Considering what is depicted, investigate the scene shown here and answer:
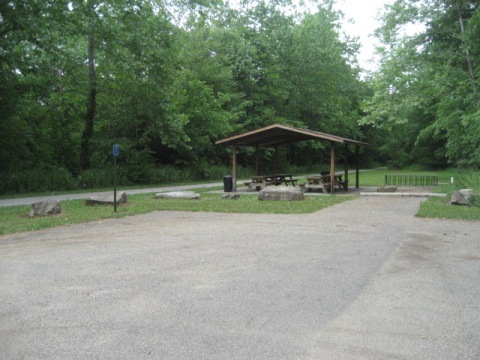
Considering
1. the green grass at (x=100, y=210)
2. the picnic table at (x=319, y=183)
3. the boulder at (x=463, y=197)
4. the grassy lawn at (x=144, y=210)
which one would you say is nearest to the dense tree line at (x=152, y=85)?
the boulder at (x=463, y=197)

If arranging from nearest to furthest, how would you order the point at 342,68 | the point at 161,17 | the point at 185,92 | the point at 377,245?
1. the point at 377,245
2. the point at 161,17
3. the point at 185,92
4. the point at 342,68

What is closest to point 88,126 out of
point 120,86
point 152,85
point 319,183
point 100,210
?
point 120,86

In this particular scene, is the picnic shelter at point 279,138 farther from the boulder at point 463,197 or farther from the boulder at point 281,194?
the boulder at point 463,197

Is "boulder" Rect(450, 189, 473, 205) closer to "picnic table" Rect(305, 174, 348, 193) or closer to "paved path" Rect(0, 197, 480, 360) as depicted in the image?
"paved path" Rect(0, 197, 480, 360)

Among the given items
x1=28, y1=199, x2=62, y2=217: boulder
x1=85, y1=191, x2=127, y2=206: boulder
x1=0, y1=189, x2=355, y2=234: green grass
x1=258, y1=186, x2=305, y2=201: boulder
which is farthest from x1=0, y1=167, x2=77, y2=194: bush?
Result: x1=258, y1=186, x2=305, y2=201: boulder

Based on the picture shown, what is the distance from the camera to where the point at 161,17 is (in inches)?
830

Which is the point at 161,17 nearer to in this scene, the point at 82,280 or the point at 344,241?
the point at 344,241

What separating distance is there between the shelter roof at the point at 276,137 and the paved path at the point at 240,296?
10.8m

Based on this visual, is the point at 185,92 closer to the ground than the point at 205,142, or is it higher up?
higher up

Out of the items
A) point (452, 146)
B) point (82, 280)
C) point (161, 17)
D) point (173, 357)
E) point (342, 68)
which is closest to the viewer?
point (173, 357)

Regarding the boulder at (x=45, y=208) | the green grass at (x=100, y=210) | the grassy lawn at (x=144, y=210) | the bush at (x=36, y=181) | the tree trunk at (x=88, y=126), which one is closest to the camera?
the green grass at (x=100, y=210)

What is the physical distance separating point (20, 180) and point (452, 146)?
Result: 19.2 m

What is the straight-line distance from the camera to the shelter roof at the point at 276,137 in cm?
1866

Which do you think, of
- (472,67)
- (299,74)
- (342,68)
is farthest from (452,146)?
(342,68)
